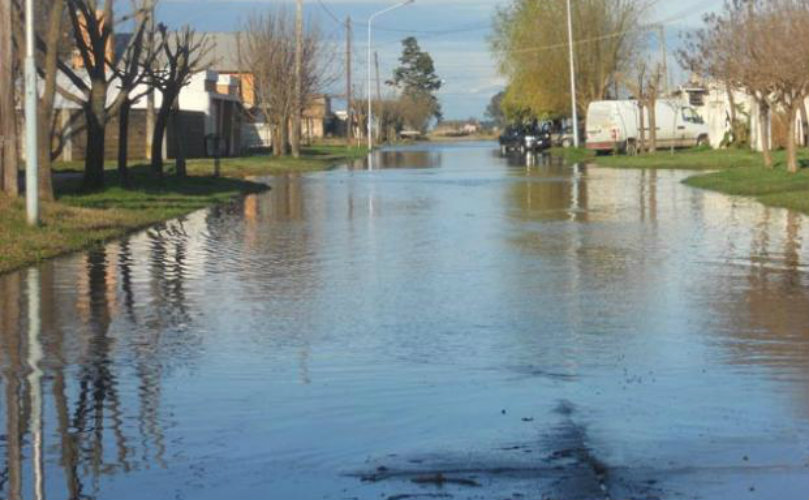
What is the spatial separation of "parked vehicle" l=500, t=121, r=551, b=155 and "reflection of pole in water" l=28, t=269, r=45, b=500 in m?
65.1

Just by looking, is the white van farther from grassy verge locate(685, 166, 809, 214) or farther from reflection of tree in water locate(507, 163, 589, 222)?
grassy verge locate(685, 166, 809, 214)

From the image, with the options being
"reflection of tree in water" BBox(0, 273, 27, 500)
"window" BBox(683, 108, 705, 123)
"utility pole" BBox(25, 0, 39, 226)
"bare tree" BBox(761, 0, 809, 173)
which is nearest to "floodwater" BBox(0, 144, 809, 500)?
"reflection of tree in water" BBox(0, 273, 27, 500)

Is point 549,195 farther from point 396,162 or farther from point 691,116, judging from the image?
point 691,116

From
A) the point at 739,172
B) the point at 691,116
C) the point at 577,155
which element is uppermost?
the point at 691,116

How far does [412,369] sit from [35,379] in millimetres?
2602

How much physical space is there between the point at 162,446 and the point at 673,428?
2.85m

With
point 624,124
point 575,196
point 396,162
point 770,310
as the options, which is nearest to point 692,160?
point 624,124

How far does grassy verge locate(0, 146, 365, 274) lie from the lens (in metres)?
18.1

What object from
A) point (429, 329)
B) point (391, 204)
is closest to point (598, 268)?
point (429, 329)

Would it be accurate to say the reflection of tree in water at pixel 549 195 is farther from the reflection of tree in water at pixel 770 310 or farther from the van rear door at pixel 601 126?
the van rear door at pixel 601 126

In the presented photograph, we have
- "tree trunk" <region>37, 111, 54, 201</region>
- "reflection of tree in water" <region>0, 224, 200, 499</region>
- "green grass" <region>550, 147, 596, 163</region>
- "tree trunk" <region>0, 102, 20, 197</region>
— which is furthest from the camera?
"green grass" <region>550, 147, 596, 163</region>

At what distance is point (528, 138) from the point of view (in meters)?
80.6

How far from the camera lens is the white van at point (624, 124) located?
6175cm

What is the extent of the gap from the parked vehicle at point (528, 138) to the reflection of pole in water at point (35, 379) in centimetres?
6511
